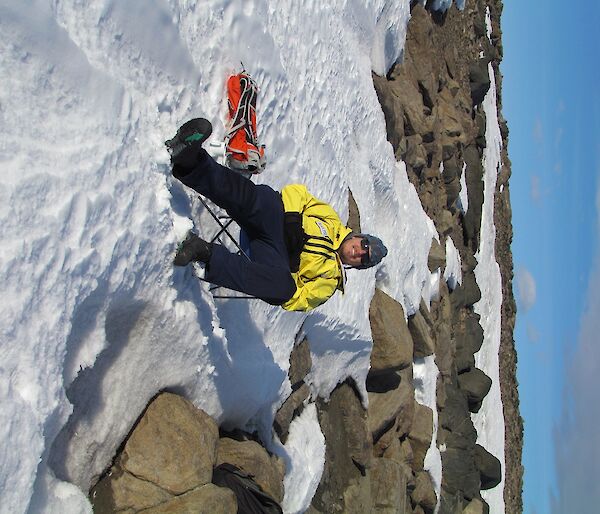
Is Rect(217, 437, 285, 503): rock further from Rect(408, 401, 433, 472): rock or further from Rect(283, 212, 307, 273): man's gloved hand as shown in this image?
Rect(408, 401, 433, 472): rock

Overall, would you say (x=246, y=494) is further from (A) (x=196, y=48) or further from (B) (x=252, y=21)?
(B) (x=252, y=21)

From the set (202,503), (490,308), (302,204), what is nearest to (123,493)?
(202,503)

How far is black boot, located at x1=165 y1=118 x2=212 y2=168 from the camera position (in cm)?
388

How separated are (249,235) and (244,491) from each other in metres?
2.07

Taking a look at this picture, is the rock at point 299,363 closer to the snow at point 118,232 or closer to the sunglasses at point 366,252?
the snow at point 118,232

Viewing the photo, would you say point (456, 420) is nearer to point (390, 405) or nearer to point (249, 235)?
point (390, 405)

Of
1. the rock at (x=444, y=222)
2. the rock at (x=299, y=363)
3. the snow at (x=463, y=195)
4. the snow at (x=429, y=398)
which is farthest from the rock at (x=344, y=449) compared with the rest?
the snow at (x=463, y=195)

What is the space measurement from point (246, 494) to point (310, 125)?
4.31 m

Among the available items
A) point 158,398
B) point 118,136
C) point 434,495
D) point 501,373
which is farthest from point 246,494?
point 501,373

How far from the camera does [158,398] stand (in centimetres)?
466

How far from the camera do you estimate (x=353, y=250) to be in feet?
15.2

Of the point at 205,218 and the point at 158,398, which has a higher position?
the point at 205,218

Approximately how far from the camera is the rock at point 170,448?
4320 millimetres

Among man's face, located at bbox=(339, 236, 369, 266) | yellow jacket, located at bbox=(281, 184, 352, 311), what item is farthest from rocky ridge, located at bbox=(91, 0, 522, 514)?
man's face, located at bbox=(339, 236, 369, 266)
